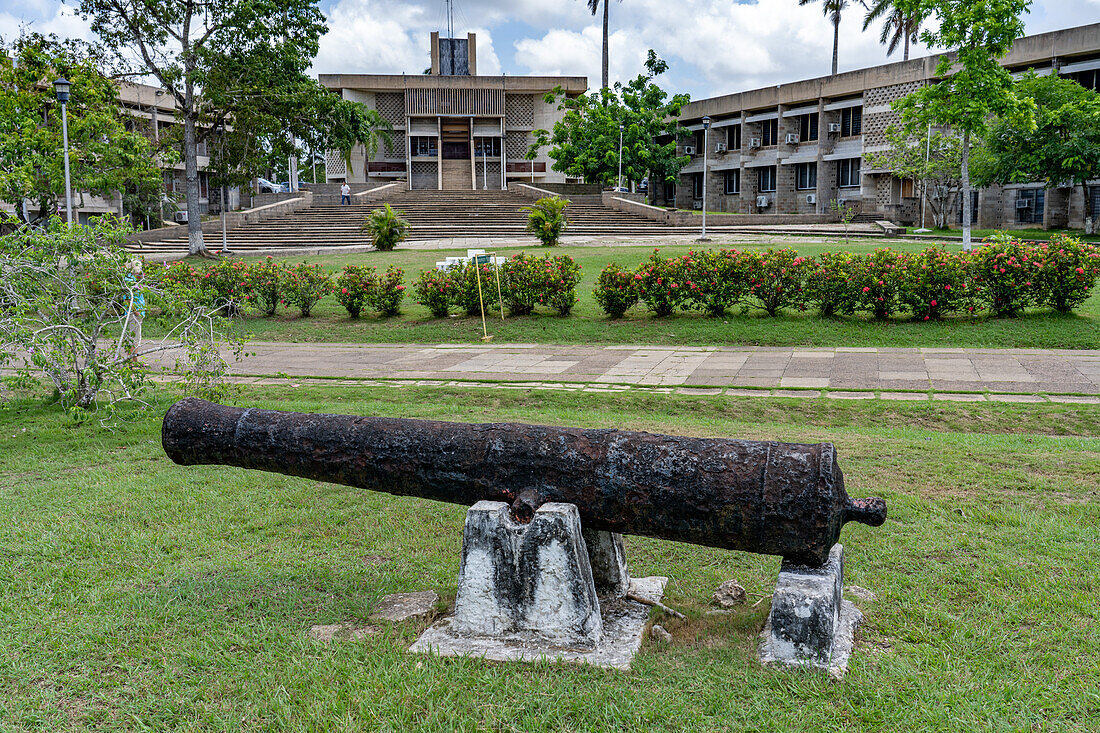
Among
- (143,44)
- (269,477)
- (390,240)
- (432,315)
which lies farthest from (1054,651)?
(143,44)

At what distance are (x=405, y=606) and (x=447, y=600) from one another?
18 centimetres

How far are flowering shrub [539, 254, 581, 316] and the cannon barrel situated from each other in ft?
33.6

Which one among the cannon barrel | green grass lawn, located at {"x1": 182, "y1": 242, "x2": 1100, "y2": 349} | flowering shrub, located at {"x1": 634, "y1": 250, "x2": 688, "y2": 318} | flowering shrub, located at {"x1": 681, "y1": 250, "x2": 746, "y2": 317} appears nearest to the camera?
the cannon barrel

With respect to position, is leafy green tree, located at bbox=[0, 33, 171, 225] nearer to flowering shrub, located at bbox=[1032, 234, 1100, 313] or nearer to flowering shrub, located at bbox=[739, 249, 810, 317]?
flowering shrub, located at bbox=[739, 249, 810, 317]

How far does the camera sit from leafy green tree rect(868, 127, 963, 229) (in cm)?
2941

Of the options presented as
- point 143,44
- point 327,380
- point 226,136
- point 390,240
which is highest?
point 143,44

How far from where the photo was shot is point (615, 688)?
2.81 m

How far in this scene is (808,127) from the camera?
1623 inches

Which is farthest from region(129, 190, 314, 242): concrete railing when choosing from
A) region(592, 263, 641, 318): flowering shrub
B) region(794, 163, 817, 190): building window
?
region(794, 163, 817, 190): building window

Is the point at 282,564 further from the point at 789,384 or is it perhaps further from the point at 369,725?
the point at 789,384

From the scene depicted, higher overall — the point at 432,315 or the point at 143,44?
the point at 143,44

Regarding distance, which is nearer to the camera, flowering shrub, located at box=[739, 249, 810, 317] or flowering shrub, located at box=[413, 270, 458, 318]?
flowering shrub, located at box=[739, 249, 810, 317]

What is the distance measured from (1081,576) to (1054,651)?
810 mm

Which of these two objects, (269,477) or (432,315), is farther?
(432,315)
